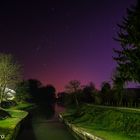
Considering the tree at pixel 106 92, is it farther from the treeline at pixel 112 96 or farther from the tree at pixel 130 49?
the tree at pixel 130 49

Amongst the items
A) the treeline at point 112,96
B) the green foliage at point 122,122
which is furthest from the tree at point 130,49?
the treeline at point 112,96

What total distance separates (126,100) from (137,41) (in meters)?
45.5

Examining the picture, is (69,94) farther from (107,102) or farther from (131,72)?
(131,72)

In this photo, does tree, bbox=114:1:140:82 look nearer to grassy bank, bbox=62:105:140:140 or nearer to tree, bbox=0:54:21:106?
grassy bank, bbox=62:105:140:140

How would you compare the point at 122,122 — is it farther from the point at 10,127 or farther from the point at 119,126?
the point at 10,127

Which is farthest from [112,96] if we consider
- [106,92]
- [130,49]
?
[130,49]

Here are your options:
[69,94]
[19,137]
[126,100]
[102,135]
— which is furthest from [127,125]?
[69,94]

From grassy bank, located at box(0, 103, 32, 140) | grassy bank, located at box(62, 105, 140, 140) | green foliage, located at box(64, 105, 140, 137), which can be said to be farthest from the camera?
grassy bank, located at box(0, 103, 32, 140)

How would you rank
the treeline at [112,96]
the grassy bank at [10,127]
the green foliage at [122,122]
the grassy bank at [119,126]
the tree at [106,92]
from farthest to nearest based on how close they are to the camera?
1. the tree at [106,92]
2. the treeline at [112,96]
3. the grassy bank at [10,127]
4. the green foliage at [122,122]
5. the grassy bank at [119,126]

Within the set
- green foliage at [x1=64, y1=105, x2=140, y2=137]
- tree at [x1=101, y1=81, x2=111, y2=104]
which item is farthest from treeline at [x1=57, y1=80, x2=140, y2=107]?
green foliage at [x1=64, y1=105, x2=140, y2=137]

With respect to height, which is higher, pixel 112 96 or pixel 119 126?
pixel 112 96

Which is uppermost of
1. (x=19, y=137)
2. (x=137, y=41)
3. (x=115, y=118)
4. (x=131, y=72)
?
(x=137, y=41)

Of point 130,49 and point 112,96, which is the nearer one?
point 130,49

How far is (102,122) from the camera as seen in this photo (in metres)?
55.1
